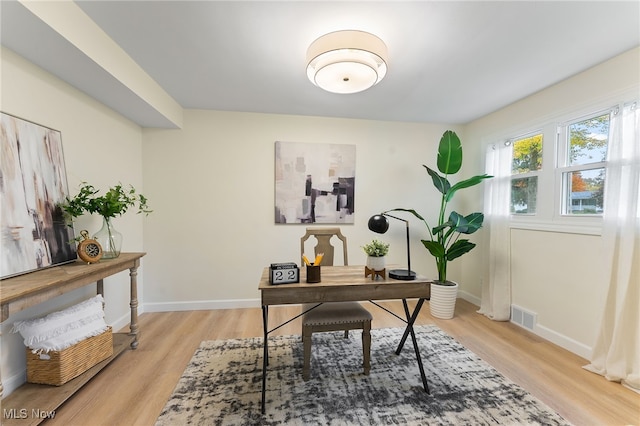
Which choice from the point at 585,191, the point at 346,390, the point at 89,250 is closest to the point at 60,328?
the point at 89,250

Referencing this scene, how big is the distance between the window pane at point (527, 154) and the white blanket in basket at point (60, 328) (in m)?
4.25

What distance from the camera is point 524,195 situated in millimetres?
2906

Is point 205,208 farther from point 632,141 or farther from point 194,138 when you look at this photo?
point 632,141

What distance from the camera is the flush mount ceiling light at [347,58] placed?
1.62 metres

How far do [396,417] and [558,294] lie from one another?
2073mm

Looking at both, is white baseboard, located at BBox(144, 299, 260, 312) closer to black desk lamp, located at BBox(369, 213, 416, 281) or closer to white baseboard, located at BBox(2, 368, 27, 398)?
white baseboard, located at BBox(2, 368, 27, 398)

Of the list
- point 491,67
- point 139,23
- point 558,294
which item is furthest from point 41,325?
point 558,294

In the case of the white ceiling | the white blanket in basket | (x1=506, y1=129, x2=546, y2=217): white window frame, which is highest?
the white ceiling

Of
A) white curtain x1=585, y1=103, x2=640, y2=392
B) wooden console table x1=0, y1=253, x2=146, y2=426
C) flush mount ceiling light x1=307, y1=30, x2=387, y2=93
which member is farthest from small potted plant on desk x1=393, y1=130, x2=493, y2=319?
wooden console table x1=0, y1=253, x2=146, y2=426

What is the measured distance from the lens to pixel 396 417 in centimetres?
158

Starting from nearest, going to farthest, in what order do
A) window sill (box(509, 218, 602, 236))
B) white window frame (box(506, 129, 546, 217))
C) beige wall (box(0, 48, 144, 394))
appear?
beige wall (box(0, 48, 144, 394)) < window sill (box(509, 218, 602, 236)) < white window frame (box(506, 129, 546, 217))

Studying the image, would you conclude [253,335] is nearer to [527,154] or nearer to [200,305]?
[200,305]

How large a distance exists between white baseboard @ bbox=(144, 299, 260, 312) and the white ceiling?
7.17ft

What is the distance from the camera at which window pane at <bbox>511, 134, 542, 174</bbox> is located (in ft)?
9.08
